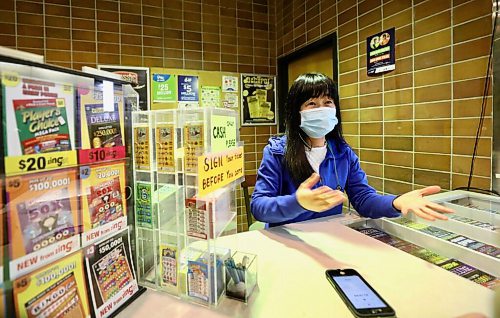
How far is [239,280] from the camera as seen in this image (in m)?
0.64

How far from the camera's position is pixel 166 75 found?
2.86 m

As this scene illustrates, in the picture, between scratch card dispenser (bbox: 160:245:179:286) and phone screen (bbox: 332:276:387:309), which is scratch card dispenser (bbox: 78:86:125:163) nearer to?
scratch card dispenser (bbox: 160:245:179:286)

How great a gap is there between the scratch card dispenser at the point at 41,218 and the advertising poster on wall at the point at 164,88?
251 centimetres

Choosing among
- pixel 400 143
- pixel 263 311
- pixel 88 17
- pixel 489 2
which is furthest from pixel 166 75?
pixel 263 311

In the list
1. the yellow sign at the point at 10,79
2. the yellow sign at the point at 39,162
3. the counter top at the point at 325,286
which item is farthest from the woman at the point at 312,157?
the yellow sign at the point at 10,79

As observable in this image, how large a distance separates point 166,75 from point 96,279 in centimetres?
259

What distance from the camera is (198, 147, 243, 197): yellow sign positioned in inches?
23.4

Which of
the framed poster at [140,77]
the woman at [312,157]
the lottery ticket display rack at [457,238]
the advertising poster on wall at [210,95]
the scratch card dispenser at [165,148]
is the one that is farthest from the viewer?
the advertising poster on wall at [210,95]

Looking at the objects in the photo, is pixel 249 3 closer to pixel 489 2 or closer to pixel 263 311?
pixel 489 2

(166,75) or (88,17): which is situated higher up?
(88,17)

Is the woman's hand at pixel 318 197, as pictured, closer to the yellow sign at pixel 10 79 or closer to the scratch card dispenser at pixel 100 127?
the scratch card dispenser at pixel 100 127

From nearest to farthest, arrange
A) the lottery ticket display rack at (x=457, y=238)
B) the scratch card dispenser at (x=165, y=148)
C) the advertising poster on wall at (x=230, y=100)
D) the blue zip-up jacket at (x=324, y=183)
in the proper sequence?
the scratch card dispenser at (x=165, y=148) → the lottery ticket display rack at (x=457, y=238) → the blue zip-up jacket at (x=324, y=183) → the advertising poster on wall at (x=230, y=100)

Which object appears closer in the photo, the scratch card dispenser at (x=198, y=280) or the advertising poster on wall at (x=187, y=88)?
the scratch card dispenser at (x=198, y=280)

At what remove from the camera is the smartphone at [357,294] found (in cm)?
57
